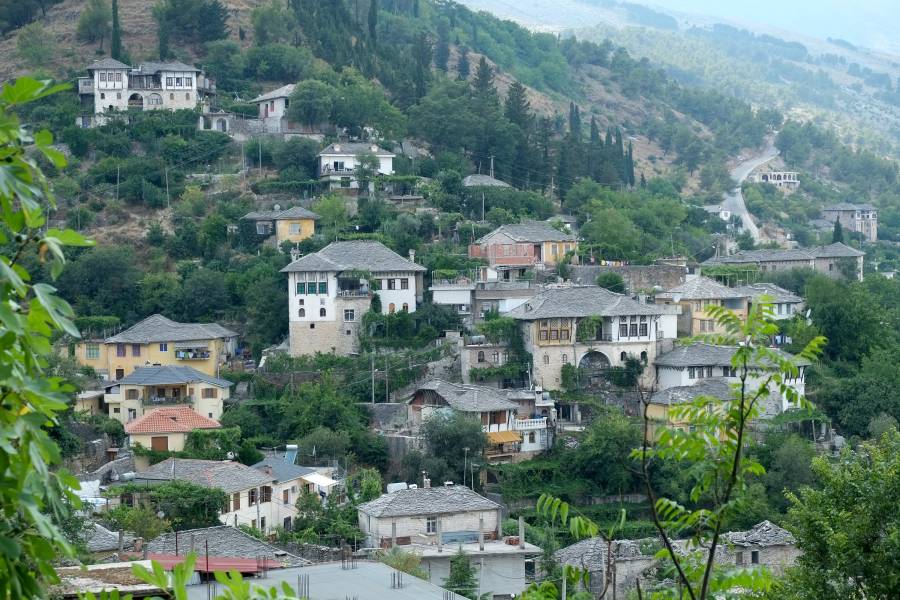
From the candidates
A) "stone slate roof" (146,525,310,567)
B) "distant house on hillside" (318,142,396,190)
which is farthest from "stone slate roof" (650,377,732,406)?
"distant house on hillside" (318,142,396,190)

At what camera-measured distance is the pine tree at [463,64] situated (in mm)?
103438

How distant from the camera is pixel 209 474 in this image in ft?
128

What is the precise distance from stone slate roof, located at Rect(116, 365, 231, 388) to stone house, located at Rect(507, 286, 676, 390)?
404 inches

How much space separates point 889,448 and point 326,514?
2481 centimetres

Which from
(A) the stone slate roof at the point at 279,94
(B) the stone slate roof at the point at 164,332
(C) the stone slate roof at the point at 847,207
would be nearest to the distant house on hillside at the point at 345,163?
(A) the stone slate roof at the point at 279,94

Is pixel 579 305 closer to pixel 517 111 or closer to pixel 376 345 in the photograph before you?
pixel 376 345

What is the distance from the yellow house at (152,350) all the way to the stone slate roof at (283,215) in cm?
739

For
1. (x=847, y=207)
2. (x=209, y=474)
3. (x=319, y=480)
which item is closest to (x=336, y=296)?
(x=319, y=480)

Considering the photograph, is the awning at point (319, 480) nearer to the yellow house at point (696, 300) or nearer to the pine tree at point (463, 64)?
the yellow house at point (696, 300)

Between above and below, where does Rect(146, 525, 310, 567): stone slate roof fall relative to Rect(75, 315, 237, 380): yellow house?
above

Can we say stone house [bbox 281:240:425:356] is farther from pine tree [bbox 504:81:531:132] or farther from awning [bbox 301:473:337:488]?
pine tree [bbox 504:81:531:132]

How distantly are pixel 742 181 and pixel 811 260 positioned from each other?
154ft

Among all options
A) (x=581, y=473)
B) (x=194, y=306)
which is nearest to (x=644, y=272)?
(x=581, y=473)

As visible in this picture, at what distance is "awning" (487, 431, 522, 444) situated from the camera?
4477 cm
